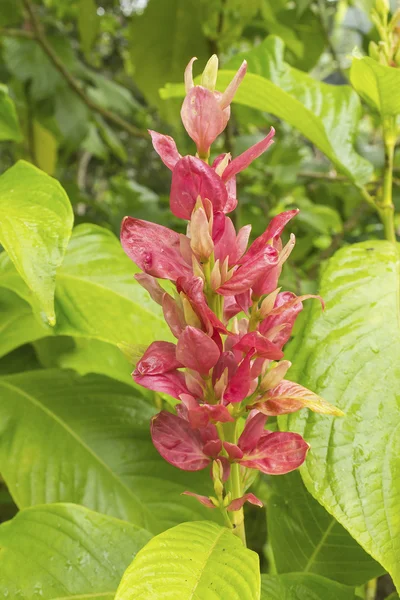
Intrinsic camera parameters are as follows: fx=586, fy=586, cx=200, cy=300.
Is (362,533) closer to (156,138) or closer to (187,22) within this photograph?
(156,138)

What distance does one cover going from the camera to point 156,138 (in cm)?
47

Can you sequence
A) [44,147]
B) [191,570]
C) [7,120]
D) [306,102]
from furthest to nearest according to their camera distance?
[44,147]
[7,120]
[306,102]
[191,570]

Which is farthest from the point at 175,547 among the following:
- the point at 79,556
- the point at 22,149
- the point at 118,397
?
the point at 22,149

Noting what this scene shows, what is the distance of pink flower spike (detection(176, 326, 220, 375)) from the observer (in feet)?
1.36

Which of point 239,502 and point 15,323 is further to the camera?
point 15,323

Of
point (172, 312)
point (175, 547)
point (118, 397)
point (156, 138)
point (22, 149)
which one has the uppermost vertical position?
point (156, 138)

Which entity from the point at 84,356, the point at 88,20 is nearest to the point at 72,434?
the point at 84,356

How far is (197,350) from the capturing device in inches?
16.6

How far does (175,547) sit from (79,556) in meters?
0.14

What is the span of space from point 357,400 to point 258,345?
0.49 ft

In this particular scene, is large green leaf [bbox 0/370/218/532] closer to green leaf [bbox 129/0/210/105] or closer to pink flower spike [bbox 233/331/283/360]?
pink flower spike [bbox 233/331/283/360]

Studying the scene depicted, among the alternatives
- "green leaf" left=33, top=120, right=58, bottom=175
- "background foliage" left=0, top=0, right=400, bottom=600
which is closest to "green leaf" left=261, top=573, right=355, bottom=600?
"background foliage" left=0, top=0, right=400, bottom=600

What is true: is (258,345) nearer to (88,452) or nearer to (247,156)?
(247,156)

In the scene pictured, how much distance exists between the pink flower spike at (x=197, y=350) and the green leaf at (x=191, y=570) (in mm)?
131
